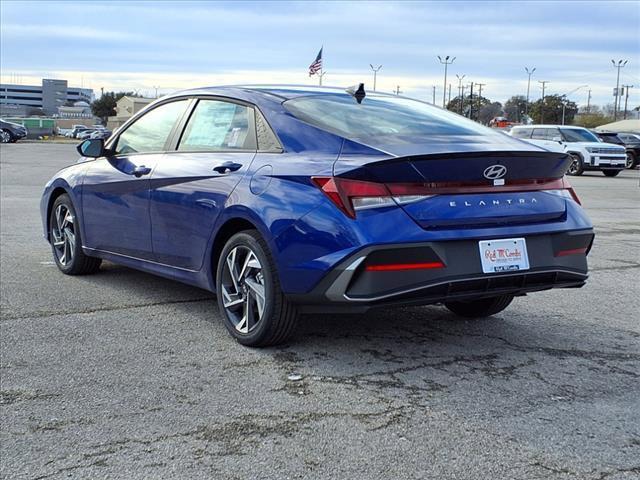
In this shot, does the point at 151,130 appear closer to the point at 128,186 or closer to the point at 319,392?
the point at 128,186

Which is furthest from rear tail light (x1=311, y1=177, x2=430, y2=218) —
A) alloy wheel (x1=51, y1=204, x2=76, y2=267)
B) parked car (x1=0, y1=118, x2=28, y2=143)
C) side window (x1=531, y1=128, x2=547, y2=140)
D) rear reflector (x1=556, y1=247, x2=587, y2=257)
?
parked car (x1=0, y1=118, x2=28, y2=143)

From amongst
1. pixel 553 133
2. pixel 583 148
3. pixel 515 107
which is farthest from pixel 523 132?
pixel 515 107

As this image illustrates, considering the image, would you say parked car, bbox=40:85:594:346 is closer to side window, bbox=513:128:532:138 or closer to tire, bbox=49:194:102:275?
tire, bbox=49:194:102:275

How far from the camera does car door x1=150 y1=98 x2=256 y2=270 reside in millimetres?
5215

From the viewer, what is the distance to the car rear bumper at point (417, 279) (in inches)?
170

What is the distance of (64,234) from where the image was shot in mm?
7375

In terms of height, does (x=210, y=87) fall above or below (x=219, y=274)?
above

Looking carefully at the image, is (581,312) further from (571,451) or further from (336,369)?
(571,451)

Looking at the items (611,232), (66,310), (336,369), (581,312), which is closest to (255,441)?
(336,369)

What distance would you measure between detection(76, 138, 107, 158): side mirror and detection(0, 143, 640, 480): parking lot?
1102 mm

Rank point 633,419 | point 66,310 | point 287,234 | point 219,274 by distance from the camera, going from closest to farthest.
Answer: point 633,419 → point 287,234 → point 219,274 → point 66,310

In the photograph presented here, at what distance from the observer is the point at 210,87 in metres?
5.97

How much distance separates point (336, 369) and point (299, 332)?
0.81 meters

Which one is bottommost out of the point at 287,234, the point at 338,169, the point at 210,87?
the point at 287,234
